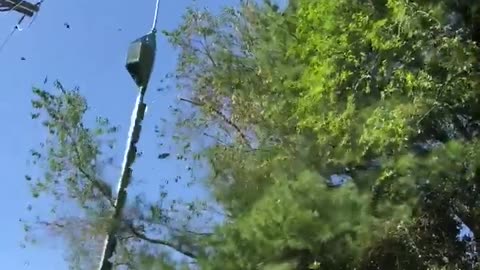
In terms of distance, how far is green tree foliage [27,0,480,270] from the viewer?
7465 millimetres

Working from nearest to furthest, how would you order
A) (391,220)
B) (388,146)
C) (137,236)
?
(388,146) → (391,220) → (137,236)

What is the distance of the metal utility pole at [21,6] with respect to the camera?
695cm

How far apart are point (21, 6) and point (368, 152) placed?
363 centimetres

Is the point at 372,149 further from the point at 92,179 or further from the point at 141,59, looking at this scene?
the point at 92,179

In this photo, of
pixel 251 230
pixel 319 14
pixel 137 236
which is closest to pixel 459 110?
pixel 319 14

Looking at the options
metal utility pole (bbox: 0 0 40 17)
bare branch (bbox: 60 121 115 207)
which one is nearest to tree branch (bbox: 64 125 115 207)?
bare branch (bbox: 60 121 115 207)

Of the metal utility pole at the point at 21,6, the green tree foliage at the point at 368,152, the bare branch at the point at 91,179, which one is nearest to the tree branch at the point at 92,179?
the bare branch at the point at 91,179

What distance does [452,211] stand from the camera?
823 centimetres

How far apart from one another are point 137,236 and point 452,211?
403cm

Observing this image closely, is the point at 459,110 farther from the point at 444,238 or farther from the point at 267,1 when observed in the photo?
the point at 267,1

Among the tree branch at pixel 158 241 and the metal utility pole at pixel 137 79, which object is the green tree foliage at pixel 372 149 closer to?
the tree branch at pixel 158 241

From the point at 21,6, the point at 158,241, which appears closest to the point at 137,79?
the point at 21,6

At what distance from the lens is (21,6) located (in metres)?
7.05

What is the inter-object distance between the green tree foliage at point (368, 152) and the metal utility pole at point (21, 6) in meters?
2.90
